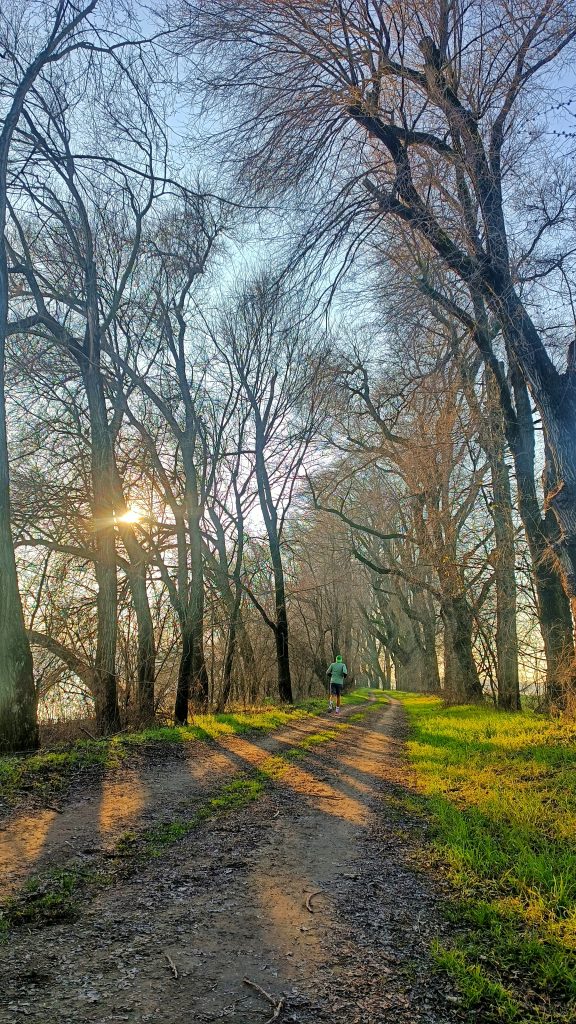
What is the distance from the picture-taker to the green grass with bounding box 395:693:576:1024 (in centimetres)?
244

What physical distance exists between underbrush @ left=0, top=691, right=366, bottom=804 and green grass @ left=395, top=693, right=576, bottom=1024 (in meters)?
3.99

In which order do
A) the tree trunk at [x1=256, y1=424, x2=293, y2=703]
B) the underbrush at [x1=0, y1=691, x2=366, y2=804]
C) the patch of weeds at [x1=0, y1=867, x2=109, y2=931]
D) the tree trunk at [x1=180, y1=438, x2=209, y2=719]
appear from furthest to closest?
the tree trunk at [x1=256, y1=424, x2=293, y2=703], the tree trunk at [x1=180, y1=438, x2=209, y2=719], the underbrush at [x1=0, y1=691, x2=366, y2=804], the patch of weeds at [x1=0, y1=867, x2=109, y2=931]

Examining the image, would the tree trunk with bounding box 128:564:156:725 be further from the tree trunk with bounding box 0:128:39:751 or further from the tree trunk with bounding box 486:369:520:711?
the tree trunk with bounding box 486:369:520:711

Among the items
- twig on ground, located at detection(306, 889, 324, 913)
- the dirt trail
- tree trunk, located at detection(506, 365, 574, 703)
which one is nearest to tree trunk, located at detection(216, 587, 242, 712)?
the dirt trail

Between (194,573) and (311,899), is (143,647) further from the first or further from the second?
(311,899)

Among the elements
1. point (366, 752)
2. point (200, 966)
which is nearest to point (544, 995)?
point (200, 966)

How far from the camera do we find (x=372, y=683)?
6222 centimetres

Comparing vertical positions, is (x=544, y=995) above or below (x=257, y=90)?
below

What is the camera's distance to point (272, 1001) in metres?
2.28

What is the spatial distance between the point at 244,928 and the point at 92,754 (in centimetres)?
489

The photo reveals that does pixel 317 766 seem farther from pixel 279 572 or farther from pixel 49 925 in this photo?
pixel 279 572

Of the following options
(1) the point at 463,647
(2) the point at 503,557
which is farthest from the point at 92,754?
(1) the point at 463,647

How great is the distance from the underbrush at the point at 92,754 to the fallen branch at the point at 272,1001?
3.72 m

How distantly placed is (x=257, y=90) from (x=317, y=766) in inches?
338
